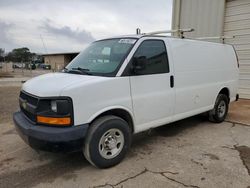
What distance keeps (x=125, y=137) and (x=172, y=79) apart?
4.78 feet

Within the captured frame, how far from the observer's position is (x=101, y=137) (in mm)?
3307

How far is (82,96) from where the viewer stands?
309 centimetres

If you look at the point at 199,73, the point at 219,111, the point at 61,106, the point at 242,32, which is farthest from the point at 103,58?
the point at 242,32

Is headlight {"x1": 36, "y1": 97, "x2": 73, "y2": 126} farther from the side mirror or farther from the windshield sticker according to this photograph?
the windshield sticker

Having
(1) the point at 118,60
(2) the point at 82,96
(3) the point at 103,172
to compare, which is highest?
(1) the point at 118,60

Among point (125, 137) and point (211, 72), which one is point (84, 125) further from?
point (211, 72)

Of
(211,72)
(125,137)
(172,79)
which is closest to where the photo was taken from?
(125,137)

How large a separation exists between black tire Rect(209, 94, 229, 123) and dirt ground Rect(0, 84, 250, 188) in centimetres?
68

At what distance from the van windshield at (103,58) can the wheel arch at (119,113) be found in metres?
0.54

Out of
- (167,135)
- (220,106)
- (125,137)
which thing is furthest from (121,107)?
(220,106)

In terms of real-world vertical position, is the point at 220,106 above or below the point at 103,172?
above

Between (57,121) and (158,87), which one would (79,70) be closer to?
(57,121)

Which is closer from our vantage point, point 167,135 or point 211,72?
point 167,135

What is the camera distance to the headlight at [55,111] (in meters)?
2.98
